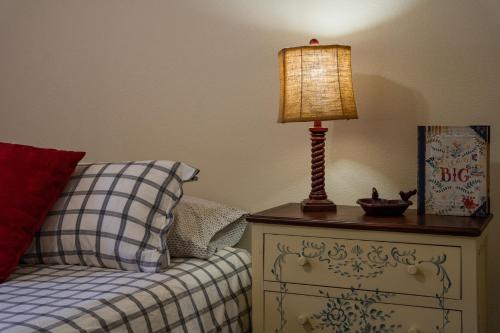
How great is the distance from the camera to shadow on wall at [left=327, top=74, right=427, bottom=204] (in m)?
2.03

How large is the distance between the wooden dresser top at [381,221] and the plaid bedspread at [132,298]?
243mm

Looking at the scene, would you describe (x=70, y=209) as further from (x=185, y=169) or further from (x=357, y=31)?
(x=357, y=31)

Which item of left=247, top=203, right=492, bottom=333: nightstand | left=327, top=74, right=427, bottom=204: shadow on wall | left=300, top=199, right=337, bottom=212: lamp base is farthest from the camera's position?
left=327, top=74, right=427, bottom=204: shadow on wall

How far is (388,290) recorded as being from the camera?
1645mm

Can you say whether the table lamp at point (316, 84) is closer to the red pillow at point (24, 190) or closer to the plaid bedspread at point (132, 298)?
the plaid bedspread at point (132, 298)

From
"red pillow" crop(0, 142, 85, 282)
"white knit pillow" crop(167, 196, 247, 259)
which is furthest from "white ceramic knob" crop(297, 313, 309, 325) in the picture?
"red pillow" crop(0, 142, 85, 282)

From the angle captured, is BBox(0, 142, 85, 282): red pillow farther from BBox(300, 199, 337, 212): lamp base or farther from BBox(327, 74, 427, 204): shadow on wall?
Answer: BBox(327, 74, 427, 204): shadow on wall

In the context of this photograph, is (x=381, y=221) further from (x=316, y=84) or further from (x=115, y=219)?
(x=115, y=219)

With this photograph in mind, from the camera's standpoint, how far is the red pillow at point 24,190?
1.73 meters

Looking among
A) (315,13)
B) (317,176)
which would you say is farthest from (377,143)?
(315,13)

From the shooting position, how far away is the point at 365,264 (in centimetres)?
167

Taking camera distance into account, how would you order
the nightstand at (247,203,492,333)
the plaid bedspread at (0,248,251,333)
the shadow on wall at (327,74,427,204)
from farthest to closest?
the shadow on wall at (327,74,427,204) → the nightstand at (247,203,492,333) → the plaid bedspread at (0,248,251,333)

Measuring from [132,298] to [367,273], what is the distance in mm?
623

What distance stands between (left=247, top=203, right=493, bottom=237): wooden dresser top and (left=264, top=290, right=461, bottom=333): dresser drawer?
0.19 m
